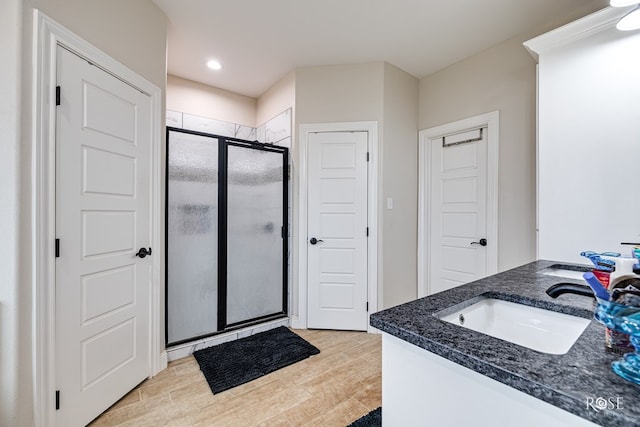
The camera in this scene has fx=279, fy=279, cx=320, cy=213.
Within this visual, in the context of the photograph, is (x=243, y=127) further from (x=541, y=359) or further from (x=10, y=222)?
(x=541, y=359)

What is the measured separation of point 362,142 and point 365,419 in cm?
236

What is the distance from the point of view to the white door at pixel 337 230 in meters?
2.95

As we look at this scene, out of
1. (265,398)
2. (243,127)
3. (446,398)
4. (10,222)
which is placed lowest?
(265,398)

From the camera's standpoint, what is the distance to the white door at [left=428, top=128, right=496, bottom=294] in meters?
2.78

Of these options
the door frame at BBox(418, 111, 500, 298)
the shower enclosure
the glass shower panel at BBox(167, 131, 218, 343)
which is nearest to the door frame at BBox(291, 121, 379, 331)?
the shower enclosure

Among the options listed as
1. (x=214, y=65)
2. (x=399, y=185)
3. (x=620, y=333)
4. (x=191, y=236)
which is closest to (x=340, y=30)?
(x=214, y=65)

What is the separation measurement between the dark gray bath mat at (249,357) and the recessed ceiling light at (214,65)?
2.85 m

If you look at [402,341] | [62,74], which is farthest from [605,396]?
[62,74]

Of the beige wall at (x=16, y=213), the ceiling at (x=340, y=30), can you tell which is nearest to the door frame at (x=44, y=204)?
the beige wall at (x=16, y=213)

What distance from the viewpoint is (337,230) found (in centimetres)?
300

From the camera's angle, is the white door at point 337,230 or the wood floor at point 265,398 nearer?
the wood floor at point 265,398

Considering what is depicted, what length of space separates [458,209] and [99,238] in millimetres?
3075

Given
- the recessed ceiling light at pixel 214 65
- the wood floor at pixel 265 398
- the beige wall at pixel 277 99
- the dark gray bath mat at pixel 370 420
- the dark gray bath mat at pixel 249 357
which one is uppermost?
the recessed ceiling light at pixel 214 65

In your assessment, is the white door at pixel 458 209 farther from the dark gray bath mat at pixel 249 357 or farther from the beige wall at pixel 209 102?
the beige wall at pixel 209 102
